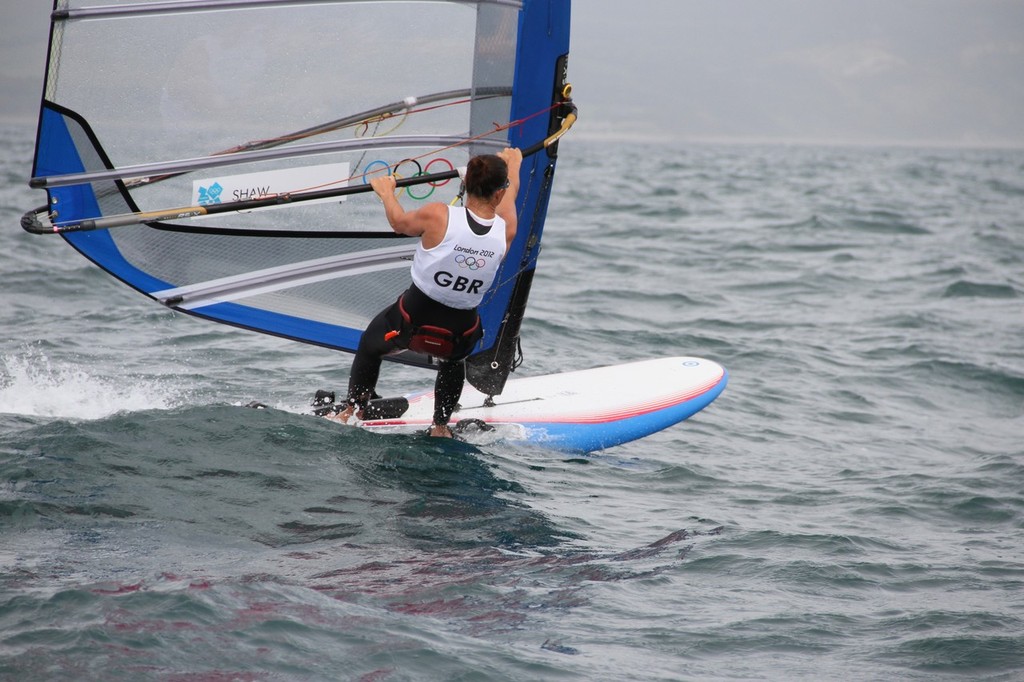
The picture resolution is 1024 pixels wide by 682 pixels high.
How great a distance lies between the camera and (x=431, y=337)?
17.7 ft

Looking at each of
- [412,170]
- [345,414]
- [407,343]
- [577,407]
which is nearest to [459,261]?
[407,343]

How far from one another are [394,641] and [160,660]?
768 millimetres

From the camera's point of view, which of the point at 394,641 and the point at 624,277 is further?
the point at 624,277

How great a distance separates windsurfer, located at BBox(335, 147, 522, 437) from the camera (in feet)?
16.4

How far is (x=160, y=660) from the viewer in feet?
11.1

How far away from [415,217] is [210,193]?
1156 mm

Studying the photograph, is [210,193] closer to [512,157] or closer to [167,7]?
[167,7]

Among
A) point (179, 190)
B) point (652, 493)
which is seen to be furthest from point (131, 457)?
point (652, 493)

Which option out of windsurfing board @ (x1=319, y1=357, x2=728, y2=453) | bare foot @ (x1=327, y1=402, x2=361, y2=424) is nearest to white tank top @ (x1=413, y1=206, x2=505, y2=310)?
bare foot @ (x1=327, y1=402, x2=361, y2=424)

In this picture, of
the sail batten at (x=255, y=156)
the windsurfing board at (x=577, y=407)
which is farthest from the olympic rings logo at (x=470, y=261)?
the windsurfing board at (x=577, y=407)

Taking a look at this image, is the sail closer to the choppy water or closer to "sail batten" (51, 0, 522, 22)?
"sail batten" (51, 0, 522, 22)

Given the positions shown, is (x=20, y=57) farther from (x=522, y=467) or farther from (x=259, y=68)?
(x=522, y=467)

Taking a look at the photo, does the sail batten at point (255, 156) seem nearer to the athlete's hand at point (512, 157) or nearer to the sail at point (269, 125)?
the sail at point (269, 125)

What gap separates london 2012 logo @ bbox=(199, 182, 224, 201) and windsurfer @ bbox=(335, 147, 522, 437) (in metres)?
0.83
